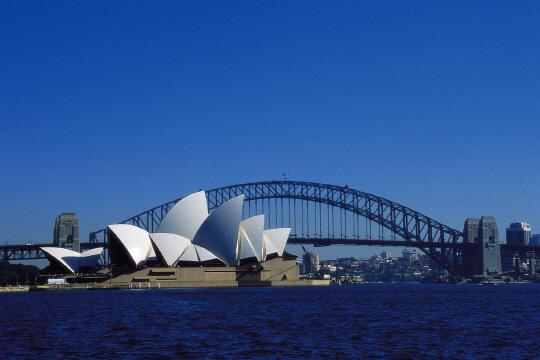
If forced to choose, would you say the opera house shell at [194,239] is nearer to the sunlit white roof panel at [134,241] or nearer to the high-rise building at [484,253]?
the sunlit white roof panel at [134,241]

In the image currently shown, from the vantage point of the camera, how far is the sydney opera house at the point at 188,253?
87.1 m

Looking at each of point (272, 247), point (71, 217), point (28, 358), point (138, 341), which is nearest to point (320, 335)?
point (138, 341)

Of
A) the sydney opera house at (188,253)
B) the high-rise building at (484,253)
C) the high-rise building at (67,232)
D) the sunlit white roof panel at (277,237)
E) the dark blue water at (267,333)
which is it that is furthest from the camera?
the high-rise building at (484,253)

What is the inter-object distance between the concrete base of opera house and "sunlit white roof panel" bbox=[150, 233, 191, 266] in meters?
1.35

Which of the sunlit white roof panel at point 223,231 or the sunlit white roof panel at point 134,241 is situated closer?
the sunlit white roof panel at point 134,241

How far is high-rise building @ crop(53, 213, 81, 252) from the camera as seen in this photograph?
12106 cm

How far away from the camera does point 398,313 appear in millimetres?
41594

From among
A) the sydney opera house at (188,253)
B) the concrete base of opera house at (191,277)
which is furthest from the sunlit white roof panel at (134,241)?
the concrete base of opera house at (191,277)

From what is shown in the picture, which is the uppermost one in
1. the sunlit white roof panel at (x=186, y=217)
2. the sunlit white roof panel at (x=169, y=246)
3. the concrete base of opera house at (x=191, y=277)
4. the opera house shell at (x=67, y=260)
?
the sunlit white roof panel at (x=186, y=217)

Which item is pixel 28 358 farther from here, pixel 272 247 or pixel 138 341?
pixel 272 247

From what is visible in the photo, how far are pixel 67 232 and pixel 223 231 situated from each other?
4559 cm

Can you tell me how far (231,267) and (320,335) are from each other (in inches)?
2513

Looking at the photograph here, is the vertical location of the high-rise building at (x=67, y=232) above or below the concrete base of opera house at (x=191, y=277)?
above

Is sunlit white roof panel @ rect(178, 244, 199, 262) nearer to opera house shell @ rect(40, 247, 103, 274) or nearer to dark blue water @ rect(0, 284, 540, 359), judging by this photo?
opera house shell @ rect(40, 247, 103, 274)
